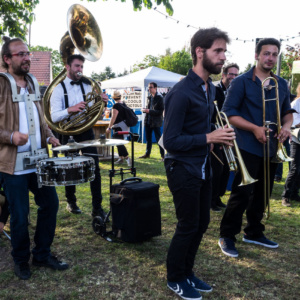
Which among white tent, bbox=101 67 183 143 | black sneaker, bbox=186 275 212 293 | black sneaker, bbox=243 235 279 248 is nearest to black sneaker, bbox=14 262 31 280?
black sneaker, bbox=186 275 212 293

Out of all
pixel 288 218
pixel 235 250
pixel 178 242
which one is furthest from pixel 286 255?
pixel 178 242

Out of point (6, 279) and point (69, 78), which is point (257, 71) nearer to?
point (69, 78)

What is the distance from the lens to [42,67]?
3747cm

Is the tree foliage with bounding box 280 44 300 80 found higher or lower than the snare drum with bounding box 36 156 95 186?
higher

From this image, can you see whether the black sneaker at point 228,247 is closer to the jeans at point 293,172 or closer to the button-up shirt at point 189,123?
the button-up shirt at point 189,123

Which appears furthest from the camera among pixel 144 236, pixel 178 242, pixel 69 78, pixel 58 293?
pixel 69 78

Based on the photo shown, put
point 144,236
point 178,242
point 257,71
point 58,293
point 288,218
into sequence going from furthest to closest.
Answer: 1. point 288,218
2. point 144,236
3. point 257,71
4. point 58,293
5. point 178,242

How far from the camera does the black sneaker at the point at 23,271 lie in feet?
10.1

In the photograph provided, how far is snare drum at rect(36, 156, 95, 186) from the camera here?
2924mm

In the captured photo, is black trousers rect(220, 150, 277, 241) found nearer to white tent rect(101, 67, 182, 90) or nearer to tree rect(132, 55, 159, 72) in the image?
white tent rect(101, 67, 182, 90)

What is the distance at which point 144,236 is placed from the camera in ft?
12.4

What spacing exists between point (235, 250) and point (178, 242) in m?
1.22

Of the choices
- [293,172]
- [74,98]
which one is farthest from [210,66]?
[293,172]

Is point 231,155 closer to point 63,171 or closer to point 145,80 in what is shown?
point 63,171
